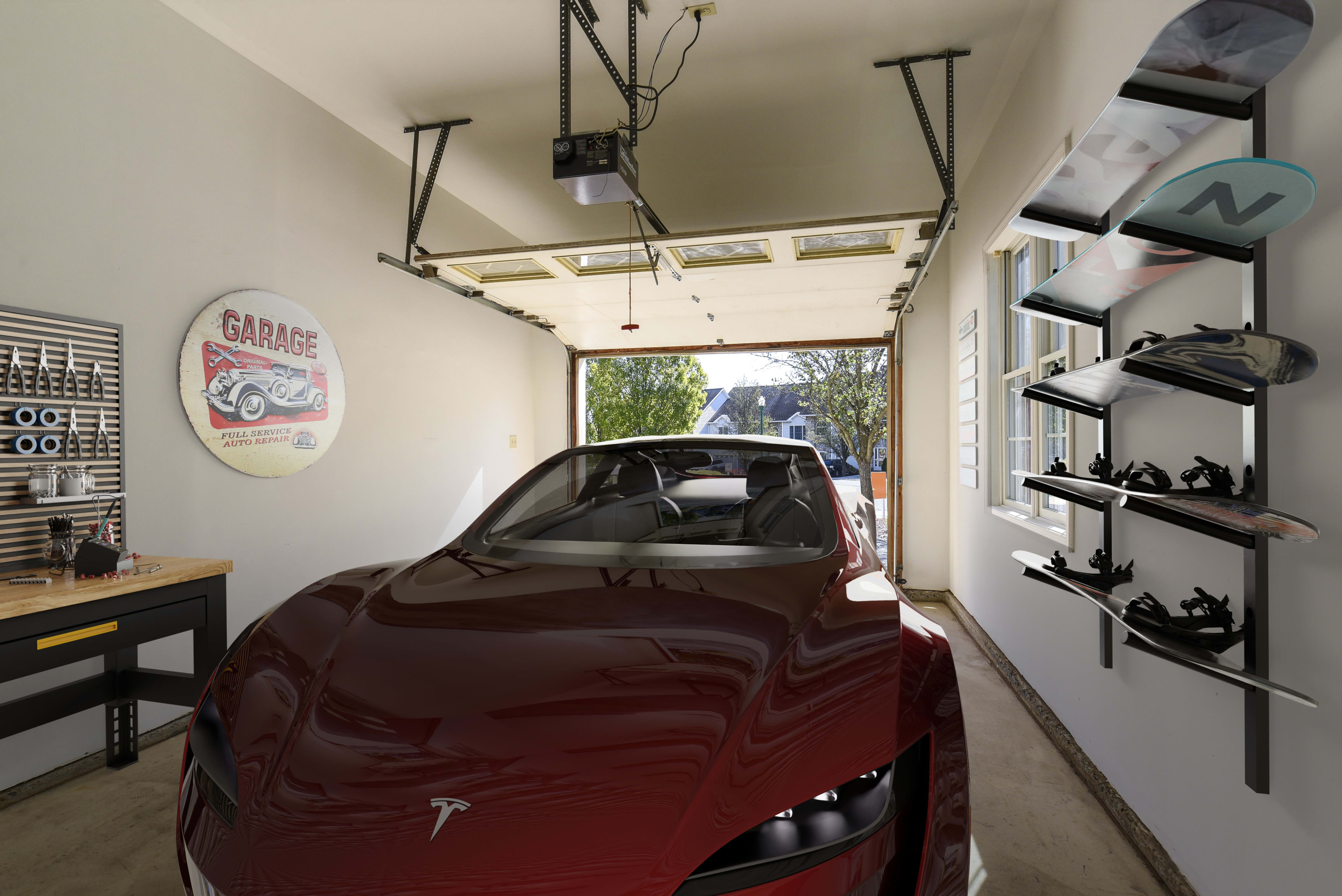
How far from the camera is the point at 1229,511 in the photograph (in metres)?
1.15

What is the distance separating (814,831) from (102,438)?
309 cm

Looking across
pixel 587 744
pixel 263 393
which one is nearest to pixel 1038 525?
pixel 587 744

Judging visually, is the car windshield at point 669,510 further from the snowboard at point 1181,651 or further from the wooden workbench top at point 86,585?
the wooden workbench top at point 86,585

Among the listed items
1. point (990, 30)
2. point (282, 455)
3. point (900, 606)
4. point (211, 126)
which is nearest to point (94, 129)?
point (211, 126)

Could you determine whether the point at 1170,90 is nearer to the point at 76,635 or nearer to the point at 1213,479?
the point at 1213,479

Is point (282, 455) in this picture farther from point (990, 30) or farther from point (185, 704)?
point (990, 30)

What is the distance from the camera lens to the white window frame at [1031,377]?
257 cm

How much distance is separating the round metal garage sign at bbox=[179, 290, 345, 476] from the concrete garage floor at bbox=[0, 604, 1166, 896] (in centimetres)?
145

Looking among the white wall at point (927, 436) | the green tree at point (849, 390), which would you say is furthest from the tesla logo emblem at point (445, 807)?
the green tree at point (849, 390)

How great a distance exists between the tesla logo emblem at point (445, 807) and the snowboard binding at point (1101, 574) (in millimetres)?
1771

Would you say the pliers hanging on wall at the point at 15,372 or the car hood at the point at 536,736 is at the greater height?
the pliers hanging on wall at the point at 15,372

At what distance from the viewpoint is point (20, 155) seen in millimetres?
2289

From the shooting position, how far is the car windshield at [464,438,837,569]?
155cm

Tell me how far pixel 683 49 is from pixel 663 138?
912 mm
